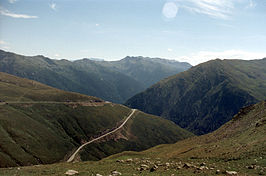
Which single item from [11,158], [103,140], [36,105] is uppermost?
[36,105]

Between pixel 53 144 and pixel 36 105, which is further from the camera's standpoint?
pixel 36 105

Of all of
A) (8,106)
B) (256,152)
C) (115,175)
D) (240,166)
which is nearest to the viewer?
(115,175)

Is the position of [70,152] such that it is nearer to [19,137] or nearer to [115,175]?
[19,137]

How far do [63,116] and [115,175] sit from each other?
181 metres

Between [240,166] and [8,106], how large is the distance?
7182 inches

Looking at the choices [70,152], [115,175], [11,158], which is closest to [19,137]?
[11,158]

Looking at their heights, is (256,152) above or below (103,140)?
above

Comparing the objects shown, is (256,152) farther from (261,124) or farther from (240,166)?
(261,124)

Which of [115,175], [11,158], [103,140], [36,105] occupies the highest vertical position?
[115,175]

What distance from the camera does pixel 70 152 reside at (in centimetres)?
15688

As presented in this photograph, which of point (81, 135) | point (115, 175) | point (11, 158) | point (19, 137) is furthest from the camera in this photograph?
point (81, 135)

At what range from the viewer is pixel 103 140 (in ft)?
635

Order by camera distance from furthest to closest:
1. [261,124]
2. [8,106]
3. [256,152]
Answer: [8,106]
[261,124]
[256,152]

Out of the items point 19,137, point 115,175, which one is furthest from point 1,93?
point 115,175
